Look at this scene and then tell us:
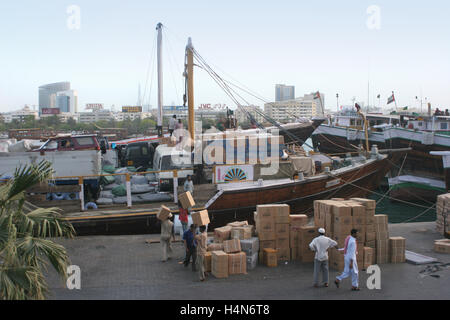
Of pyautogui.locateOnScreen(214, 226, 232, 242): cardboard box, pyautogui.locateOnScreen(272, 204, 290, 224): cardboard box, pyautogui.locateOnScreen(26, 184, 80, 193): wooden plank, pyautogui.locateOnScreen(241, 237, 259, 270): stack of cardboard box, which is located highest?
pyautogui.locateOnScreen(26, 184, 80, 193): wooden plank

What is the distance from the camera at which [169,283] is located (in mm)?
9203

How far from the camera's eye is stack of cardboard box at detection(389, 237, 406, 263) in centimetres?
1034

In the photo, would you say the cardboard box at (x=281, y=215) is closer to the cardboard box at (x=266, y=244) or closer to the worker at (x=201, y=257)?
the cardboard box at (x=266, y=244)

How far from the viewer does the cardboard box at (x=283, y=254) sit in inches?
416

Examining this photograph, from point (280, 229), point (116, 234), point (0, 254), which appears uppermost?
point (0, 254)

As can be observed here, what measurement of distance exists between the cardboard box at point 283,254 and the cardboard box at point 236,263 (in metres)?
1.14

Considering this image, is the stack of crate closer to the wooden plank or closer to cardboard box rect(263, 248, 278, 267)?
cardboard box rect(263, 248, 278, 267)

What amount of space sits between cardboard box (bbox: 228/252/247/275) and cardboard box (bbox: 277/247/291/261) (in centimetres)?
114

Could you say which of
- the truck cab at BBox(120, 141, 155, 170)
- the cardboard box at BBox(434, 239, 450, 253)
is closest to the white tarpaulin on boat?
the truck cab at BBox(120, 141, 155, 170)

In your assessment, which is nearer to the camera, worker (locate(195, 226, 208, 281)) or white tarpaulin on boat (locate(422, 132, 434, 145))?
worker (locate(195, 226, 208, 281))

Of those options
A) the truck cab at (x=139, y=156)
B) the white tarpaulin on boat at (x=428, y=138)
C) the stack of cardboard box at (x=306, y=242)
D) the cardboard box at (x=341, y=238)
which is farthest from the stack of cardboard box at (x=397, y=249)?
the white tarpaulin on boat at (x=428, y=138)
